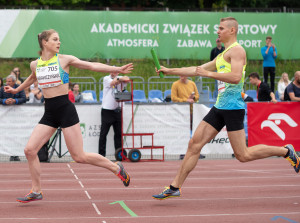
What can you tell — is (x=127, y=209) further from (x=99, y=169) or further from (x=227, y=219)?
(x=99, y=169)

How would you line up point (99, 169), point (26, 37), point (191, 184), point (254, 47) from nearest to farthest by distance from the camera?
point (191, 184)
point (99, 169)
point (26, 37)
point (254, 47)

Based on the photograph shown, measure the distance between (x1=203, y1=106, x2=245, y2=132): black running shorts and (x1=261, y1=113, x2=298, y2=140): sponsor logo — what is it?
7.85 meters

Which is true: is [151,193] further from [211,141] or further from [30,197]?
[211,141]

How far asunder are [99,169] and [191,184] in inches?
122

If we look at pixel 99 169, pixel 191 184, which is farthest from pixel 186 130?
pixel 191 184

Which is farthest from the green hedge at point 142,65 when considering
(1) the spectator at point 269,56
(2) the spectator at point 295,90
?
(2) the spectator at point 295,90

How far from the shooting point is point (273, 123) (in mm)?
15688

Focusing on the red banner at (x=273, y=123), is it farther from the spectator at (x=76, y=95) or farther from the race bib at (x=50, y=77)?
the race bib at (x=50, y=77)

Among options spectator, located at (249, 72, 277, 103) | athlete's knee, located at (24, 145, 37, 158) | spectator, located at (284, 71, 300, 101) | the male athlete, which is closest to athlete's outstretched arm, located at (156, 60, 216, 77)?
the male athlete

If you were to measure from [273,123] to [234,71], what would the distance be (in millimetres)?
8358

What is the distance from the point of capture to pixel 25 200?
811cm

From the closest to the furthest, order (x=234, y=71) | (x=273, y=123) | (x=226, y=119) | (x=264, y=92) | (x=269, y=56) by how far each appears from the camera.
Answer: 1. (x=234, y=71)
2. (x=226, y=119)
3. (x=273, y=123)
4. (x=264, y=92)
5. (x=269, y=56)

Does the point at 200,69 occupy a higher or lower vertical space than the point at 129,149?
higher

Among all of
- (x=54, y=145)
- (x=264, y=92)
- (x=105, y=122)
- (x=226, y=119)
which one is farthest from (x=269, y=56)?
(x=226, y=119)
